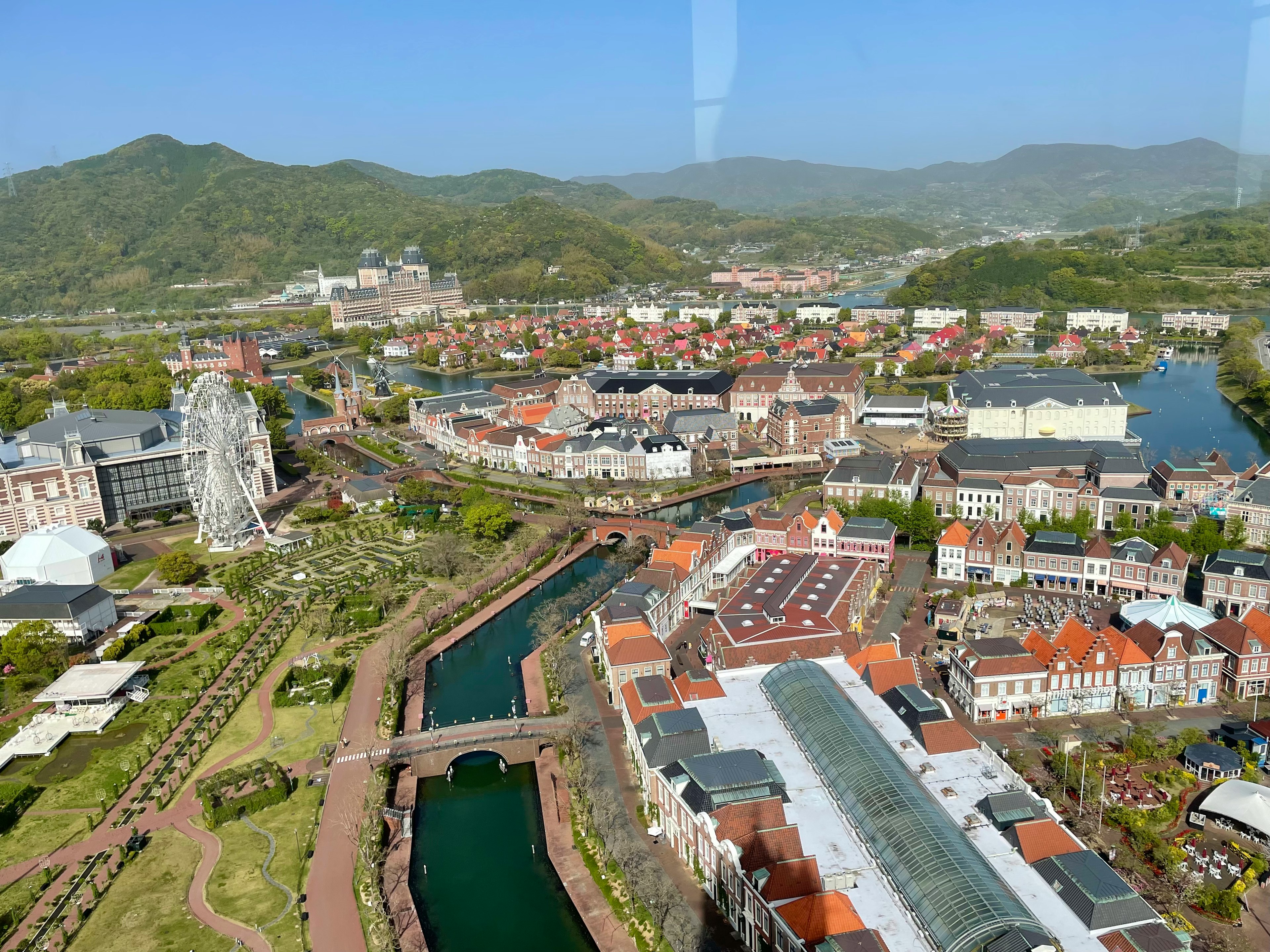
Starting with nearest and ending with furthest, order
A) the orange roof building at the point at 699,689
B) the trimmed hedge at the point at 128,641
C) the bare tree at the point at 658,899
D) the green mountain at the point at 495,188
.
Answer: the bare tree at the point at 658,899, the orange roof building at the point at 699,689, the trimmed hedge at the point at 128,641, the green mountain at the point at 495,188

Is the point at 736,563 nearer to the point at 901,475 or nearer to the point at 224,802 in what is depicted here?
the point at 901,475

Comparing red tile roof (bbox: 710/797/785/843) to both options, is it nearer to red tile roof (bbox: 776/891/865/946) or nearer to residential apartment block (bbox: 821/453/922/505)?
red tile roof (bbox: 776/891/865/946)

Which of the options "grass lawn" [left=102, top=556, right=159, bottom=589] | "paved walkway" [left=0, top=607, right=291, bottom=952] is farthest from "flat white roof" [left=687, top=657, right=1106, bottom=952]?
"grass lawn" [left=102, top=556, right=159, bottom=589]

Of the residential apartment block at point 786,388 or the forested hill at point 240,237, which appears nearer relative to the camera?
the residential apartment block at point 786,388

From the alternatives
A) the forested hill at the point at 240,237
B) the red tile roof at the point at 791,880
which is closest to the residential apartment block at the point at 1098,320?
the forested hill at the point at 240,237

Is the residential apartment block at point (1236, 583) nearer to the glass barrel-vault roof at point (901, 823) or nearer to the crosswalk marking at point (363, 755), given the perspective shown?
the glass barrel-vault roof at point (901, 823)

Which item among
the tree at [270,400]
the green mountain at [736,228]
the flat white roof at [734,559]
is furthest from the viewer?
the green mountain at [736,228]
